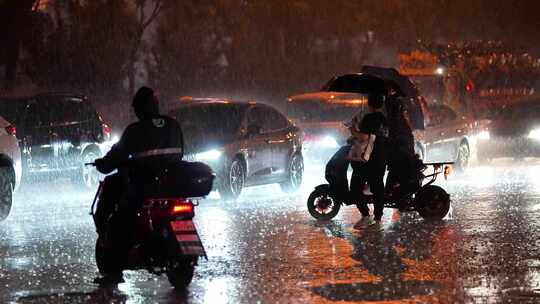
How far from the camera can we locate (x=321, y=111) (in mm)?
24984

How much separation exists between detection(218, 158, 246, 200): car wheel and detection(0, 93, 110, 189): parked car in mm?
3076

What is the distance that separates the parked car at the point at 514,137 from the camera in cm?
2853

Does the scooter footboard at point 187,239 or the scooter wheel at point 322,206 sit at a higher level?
the scooter footboard at point 187,239

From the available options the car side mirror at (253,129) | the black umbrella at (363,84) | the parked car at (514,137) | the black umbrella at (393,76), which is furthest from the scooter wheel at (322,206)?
the parked car at (514,137)

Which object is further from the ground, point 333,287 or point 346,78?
point 346,78

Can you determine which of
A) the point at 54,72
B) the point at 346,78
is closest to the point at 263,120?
the point at 346,78

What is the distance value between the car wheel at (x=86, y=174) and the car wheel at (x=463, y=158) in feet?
23.8

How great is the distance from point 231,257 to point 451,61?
25.5 metres

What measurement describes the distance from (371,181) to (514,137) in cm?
1447

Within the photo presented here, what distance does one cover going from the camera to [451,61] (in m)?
36.9

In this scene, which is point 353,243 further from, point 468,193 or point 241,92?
point 241,92

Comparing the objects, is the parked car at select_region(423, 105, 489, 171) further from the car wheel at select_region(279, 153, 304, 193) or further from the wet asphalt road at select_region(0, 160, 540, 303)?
the wet asphalt road at select_region(0, 160, 540, 303)

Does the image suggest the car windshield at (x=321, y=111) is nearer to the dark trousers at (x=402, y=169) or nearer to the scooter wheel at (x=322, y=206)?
the scooter wheel at (x=322, y=206)

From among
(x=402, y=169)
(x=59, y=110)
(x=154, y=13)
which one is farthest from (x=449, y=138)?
(x=154, y=13)
